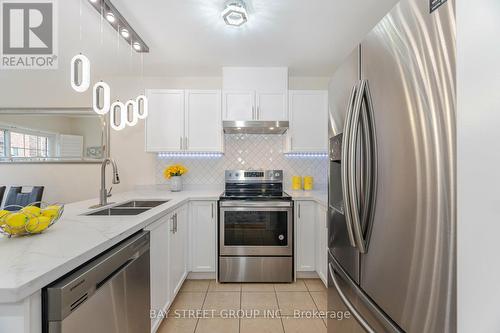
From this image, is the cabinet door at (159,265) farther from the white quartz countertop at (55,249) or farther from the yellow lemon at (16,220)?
the yellow lemon at (16,220)

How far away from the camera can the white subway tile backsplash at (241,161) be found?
3211 millimetres

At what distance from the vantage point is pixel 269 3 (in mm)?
1798

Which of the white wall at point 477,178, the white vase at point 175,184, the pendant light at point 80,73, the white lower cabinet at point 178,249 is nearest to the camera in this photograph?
the white wall at point 477,178

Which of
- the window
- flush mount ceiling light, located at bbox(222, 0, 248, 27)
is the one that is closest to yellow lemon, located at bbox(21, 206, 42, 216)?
flush mount ceiling light, located at bbox(222, 0, 248, 27)

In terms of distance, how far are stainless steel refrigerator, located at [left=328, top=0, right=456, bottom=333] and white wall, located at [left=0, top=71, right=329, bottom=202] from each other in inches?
105

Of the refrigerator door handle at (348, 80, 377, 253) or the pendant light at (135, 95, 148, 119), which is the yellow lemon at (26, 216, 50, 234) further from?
the pendant light at (135, 95, 148, 119)

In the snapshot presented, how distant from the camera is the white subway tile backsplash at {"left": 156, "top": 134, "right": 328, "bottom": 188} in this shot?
321 cm

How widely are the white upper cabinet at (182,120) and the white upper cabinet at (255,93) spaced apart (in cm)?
17

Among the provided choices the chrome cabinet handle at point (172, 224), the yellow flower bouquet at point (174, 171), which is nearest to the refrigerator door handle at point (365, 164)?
the chrome cabinet handle at point (172, 224)

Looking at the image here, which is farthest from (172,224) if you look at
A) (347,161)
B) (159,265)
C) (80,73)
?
(347,161)

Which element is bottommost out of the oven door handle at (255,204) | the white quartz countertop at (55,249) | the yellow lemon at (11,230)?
the oven door handle at (255,204)

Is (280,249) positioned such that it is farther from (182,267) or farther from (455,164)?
(455,164)

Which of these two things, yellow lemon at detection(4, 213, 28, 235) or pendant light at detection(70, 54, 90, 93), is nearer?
yellow lemon at detection(4, 213, 28, 235)

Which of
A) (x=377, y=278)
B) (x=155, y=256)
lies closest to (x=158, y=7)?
(x=155, y=256)
